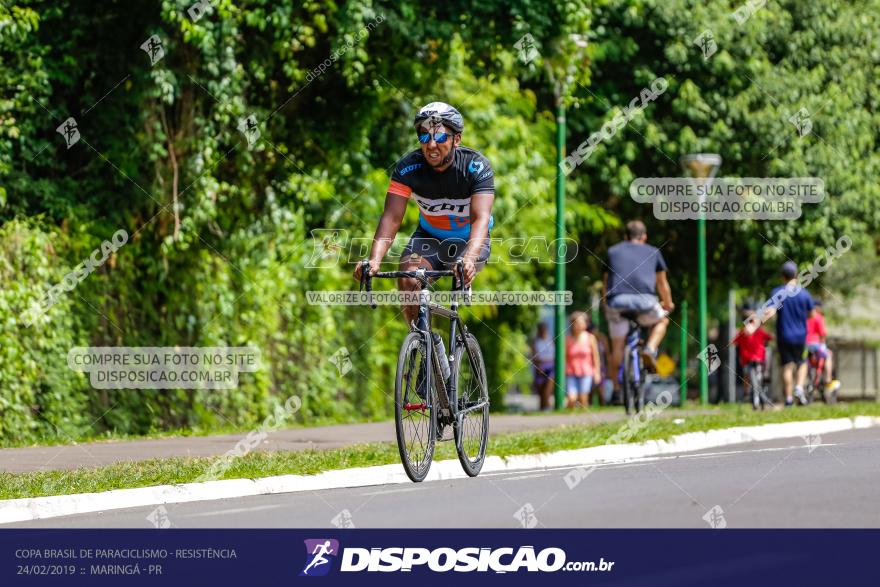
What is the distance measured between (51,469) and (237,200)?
751cm

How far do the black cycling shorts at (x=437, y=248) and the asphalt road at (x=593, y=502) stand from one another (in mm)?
1347

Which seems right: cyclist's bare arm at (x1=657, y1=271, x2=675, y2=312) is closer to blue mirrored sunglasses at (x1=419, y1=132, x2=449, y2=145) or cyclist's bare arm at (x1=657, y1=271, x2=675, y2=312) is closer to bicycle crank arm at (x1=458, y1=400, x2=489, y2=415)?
bicycle crank arm at (x1=458, y1=400, x2=489, y2=415)

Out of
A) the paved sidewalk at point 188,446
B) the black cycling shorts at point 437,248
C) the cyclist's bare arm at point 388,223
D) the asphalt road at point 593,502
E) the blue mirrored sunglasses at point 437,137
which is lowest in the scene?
the paved sidewalk at point 188,446

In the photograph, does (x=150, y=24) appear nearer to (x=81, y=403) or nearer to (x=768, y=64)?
(x=81, y=403)

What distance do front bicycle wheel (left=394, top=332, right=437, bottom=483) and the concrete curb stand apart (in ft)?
2.28

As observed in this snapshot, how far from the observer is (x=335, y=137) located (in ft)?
59.9

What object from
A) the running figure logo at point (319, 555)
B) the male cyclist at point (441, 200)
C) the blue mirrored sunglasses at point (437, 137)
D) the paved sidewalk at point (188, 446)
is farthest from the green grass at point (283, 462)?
the running figure logo at point (319, 555)

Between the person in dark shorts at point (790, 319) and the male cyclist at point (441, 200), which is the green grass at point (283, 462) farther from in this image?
the person in dark shorts at point (790, 319)

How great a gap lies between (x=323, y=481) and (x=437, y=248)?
1.63 m

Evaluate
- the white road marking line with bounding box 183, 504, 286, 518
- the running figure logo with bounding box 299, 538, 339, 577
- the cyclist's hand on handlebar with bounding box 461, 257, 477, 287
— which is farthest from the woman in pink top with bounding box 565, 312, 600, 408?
the running figure logo with bounding box 299, 538, 339, 577

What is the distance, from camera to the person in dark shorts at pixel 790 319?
1808cm

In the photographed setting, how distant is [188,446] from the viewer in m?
12.4

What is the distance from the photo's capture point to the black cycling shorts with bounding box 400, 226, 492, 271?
9.34 meters

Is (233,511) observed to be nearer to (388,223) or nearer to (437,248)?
(388,223)
